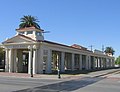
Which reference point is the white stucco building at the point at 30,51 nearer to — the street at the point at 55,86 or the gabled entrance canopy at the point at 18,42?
the gabled entrance canopy at the point at 18,42

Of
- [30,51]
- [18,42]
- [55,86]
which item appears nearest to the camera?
[55,86]

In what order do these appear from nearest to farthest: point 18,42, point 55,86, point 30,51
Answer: point 55,86 < point 30,51 < point 18,42

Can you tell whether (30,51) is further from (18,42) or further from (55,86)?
(55,86)

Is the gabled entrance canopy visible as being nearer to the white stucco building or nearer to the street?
the white stucco building

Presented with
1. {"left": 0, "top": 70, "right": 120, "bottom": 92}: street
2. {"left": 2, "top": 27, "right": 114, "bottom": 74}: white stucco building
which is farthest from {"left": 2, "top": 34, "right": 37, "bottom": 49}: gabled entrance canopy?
{"left": 0, "top": 70, "right": 120, "bottom": 92}: street

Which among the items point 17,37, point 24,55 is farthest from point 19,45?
point 24,55

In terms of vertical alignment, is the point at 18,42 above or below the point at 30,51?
above

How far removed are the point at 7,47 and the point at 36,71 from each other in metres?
7.42

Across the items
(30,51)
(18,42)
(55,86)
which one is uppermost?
(18,42)

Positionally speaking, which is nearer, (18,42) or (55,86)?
(55,86)

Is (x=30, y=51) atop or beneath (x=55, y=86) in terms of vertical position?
atop

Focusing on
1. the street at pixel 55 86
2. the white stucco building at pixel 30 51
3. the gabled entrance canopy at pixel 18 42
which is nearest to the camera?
the street at pixel 55 86

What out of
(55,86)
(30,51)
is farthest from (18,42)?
(55,86)

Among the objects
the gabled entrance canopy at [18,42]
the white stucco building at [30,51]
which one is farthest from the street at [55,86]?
the gabled entrance canopy at [18,42]
